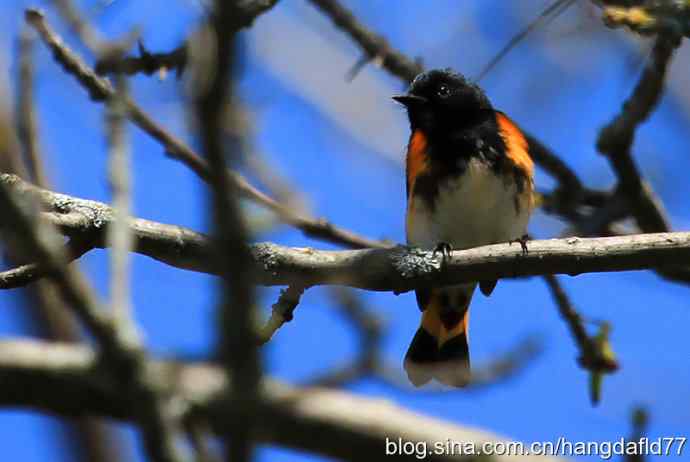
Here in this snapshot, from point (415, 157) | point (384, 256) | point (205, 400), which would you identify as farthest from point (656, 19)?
point (205, 400)

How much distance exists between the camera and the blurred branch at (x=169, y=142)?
3.60 m

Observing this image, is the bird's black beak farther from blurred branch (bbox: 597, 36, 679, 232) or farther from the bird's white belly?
blurred branch (bbox: 597, 36, 679, 232)

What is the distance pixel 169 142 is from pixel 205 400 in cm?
280

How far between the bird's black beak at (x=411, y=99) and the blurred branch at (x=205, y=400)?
4036mm

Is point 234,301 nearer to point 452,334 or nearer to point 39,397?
point 39,397

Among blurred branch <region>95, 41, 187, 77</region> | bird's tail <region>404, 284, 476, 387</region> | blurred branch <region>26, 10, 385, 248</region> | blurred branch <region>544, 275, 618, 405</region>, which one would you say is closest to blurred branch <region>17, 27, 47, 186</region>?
blurred branch <region>26, 10, 385, 248</region>

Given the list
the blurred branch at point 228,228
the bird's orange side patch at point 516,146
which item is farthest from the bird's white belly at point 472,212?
the blurred branch at point 228,228

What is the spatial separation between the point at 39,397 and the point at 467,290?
399 centimetres

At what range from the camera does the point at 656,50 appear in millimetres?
3707

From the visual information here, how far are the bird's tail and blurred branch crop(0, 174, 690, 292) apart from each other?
1.65m

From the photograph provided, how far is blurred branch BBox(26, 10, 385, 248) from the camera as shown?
142 inches

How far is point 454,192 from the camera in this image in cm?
455

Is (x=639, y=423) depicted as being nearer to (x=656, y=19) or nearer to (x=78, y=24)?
(x=656, y=19)

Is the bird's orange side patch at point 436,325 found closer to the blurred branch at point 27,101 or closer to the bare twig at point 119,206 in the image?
the blurred branch at point 27,101
